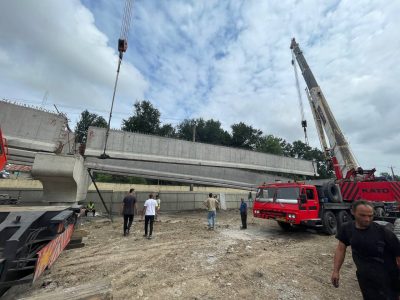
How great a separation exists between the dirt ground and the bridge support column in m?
4.45

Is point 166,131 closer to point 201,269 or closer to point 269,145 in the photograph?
point 269,145

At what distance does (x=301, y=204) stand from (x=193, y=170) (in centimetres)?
997

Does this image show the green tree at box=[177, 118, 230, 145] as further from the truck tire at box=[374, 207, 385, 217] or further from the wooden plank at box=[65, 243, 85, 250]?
the wooden plank at box=[65, 243, 85, 250]

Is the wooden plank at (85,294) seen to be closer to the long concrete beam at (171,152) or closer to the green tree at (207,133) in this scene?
the long concrete beam at (171,152)

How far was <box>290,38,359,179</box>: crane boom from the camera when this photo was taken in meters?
15.1

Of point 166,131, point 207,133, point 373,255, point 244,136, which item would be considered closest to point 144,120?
point 166,131

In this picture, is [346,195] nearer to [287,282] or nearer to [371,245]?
[287,282]

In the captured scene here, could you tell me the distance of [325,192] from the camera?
10.7 metres

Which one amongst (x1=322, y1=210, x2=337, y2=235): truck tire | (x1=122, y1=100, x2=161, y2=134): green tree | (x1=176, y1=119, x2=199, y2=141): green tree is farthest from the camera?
(x1=176, y1=119, x2=199, y2=141): green tree

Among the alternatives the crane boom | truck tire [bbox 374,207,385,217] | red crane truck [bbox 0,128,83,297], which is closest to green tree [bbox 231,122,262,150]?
the crane boom

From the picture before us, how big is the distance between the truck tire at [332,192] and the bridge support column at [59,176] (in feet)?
37.8

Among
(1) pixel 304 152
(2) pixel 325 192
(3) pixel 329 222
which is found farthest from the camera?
(1) pixel 304 152

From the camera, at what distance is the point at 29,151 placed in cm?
1279

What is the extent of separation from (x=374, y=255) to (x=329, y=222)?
849 cm
